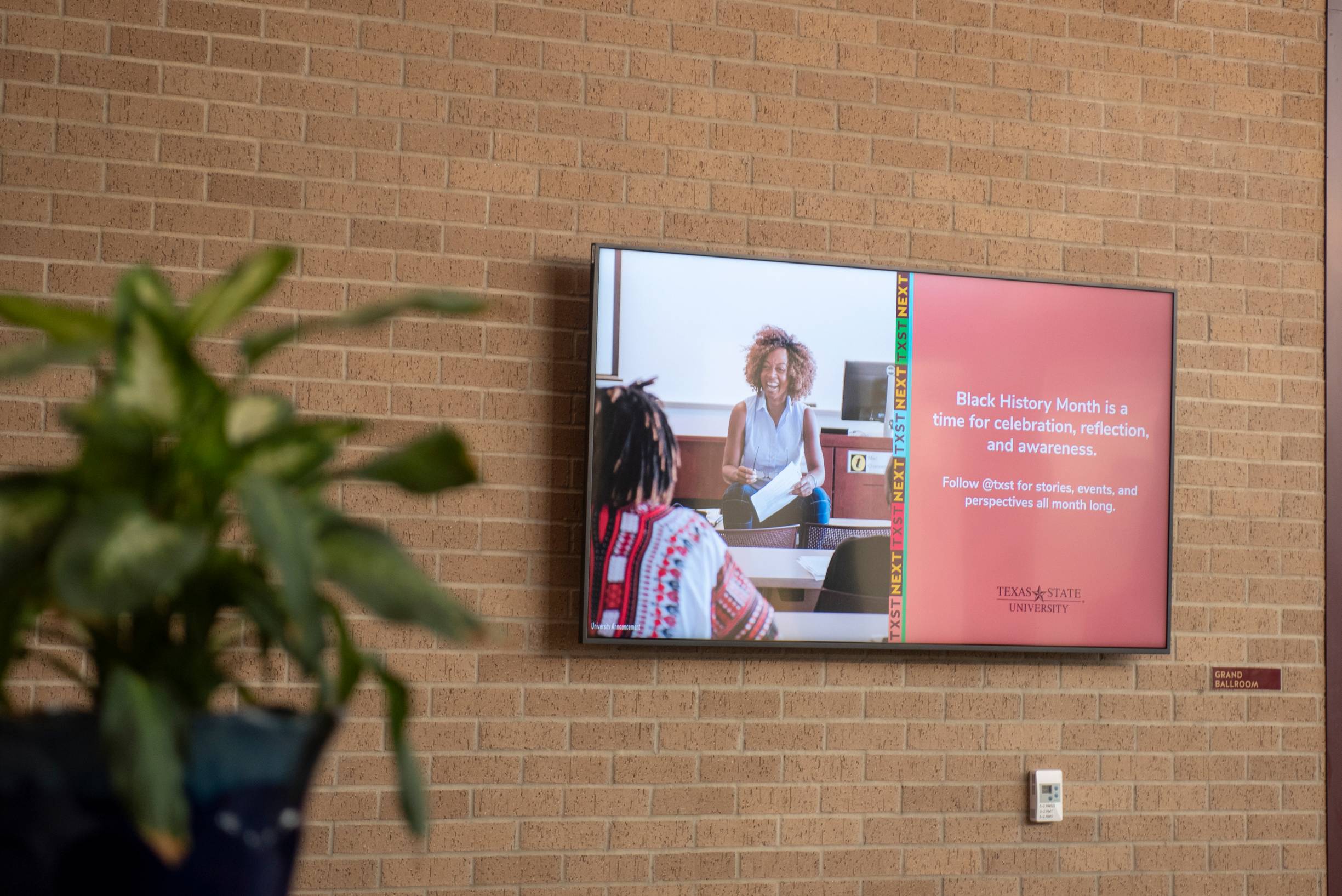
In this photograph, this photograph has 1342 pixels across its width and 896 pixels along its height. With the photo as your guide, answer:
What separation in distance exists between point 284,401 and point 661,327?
1.71 meters

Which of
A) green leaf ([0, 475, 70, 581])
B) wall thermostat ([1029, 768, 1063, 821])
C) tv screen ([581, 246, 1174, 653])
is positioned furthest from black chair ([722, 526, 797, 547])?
green leaf ([0, 475, 70, 581])

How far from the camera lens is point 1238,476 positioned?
307cm

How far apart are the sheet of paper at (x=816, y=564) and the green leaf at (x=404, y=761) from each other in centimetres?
172

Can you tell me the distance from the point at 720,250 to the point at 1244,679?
5.64 ft

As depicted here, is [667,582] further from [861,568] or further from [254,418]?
[254,418]

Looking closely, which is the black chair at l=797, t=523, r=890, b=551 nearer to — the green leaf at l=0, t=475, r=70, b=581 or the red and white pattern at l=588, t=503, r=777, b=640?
the red and white pattern at l=588, t=503, r=777, b=640

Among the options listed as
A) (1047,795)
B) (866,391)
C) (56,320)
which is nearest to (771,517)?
(866,391)

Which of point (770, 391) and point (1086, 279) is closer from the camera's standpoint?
point (770, 391)

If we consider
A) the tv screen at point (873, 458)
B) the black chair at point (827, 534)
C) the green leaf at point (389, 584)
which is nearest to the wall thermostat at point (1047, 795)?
the tv screen at point (873, 458)

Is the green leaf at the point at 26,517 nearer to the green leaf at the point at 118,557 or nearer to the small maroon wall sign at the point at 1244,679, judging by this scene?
the green leaf at the point at 118,557

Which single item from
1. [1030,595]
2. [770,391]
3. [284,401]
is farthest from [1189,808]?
[284,401]

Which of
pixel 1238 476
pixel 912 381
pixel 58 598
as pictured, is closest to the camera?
pixel 58 598

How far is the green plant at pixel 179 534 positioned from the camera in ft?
2.91

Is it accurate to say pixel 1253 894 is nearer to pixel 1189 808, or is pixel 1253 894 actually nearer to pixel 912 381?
pixel 1189 808
